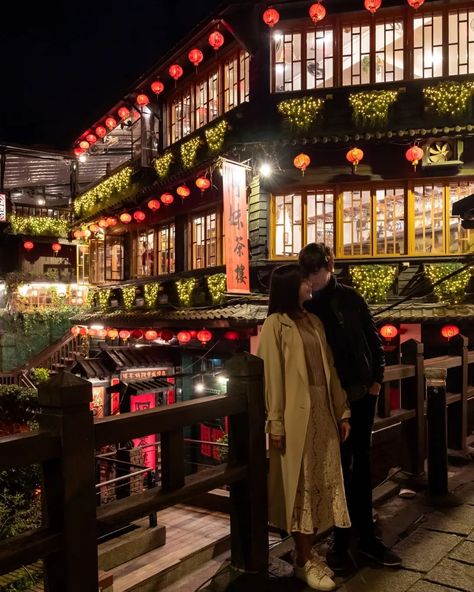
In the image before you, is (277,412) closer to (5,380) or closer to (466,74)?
(466,74)

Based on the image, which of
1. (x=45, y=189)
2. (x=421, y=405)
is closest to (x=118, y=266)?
(x=45, y=189)

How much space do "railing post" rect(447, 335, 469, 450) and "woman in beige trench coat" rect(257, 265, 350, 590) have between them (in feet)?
13.0

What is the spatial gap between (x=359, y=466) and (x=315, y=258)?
1.78 meters

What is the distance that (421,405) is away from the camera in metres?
6.84

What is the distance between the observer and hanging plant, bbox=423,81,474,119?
1421 centimetres

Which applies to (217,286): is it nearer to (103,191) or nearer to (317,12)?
(317,12)

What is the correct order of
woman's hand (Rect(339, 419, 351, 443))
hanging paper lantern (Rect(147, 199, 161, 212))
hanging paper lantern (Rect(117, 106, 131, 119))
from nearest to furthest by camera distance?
woman's hand (Rect(339, 419, 351, 443)), hanging paper lantern (Rect(147, 199, 161, 212)), hanging paper lantern (Rect(117, 106, 131, 119))

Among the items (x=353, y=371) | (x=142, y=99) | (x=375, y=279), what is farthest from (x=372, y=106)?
(x=353, y=371)

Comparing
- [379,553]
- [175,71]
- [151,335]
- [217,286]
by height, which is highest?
[175,71]

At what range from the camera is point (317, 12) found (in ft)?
46.5

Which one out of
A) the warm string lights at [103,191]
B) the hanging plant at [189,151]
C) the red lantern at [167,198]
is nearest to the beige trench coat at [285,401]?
the hanging plant at [189,151]

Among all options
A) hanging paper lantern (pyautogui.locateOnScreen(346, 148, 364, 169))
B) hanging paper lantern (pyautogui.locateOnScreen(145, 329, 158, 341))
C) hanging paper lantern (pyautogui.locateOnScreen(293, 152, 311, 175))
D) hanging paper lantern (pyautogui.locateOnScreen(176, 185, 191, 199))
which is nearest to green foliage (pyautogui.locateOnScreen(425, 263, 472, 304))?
hanging paper lantern (pyautogui.locateOnScreen(346, 148, 364, 169))

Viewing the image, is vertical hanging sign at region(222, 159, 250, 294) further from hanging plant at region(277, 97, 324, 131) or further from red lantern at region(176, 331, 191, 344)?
red lantern at region(176, 331, 191, 344)

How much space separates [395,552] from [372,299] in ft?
35.1
